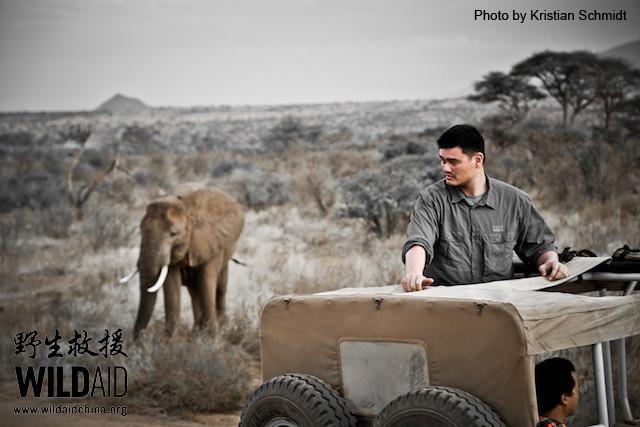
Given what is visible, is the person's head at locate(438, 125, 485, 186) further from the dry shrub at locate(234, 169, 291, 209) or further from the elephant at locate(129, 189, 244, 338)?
the dry shrub at locate(234, 169, 291, 209)

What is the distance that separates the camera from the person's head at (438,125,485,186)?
4469 mm

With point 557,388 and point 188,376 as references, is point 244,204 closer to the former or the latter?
point 188,376

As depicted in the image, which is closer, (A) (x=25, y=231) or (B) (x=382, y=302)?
(B) (x=382, y=302)

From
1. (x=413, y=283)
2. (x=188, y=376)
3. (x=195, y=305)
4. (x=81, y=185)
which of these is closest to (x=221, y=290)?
(x=195, y=305)

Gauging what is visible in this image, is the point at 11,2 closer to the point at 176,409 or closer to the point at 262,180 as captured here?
the point at 262,180

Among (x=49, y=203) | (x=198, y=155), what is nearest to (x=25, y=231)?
(x=49, y=203)

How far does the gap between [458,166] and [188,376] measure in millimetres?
4937

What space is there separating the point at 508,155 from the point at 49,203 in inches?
334

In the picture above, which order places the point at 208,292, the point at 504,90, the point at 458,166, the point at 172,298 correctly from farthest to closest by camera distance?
the point at 504,90
the point at 208,292
the point at 172,298
the point at 458,166

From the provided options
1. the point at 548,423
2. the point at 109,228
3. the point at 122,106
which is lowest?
the point at 548,423

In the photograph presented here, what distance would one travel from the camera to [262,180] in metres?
19.7

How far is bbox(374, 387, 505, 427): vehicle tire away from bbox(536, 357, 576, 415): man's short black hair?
406 mm

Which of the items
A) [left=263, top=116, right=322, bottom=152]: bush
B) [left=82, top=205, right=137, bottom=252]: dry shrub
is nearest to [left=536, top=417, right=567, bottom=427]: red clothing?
[left=82, top=205, right=137, bottom=252]: dry shrub

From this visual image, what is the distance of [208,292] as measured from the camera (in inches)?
433
